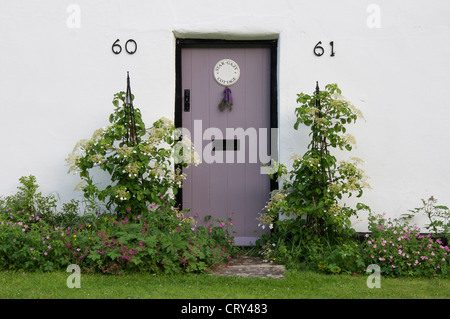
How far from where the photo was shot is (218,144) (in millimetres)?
5703


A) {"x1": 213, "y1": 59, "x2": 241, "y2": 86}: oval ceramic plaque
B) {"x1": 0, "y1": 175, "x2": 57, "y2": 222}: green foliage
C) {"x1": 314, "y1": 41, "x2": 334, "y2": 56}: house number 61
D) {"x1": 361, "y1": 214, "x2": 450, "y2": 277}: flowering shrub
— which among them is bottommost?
{"x1": 361, "y1": 214, "x2": 450, "y2": 277}: flowering shrub

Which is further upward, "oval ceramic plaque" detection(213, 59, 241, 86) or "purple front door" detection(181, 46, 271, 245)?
"oval ceramic plaque" detection(213, 59, 241, 86)

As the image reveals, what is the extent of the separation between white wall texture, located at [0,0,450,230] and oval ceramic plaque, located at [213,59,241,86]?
307 mm

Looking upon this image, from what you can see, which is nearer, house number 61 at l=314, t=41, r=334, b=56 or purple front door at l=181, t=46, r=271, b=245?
house number 61 at l=314, t=41, r=334, b=56

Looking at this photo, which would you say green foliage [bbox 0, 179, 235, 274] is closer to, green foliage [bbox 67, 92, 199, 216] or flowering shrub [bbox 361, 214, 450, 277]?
green foliage [bbox 67, 92, 199, 216]

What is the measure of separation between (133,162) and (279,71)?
6.54 feet

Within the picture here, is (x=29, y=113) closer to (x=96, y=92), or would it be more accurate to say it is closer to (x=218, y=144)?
(x=96, y=92)

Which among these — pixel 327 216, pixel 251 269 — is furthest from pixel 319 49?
pixel 251 269

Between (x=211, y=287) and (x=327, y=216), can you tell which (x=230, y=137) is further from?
(x=211, y=287)

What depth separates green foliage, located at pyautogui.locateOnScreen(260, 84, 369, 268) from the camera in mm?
5012

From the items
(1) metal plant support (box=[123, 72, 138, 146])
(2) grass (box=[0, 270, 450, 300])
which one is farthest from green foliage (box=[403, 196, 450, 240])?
(1) metal plant support (box=[123, 72, 138, 146])

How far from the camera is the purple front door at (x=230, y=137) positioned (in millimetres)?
5711

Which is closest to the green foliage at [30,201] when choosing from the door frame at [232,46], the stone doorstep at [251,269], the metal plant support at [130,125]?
the metal plant support at [130,125]
